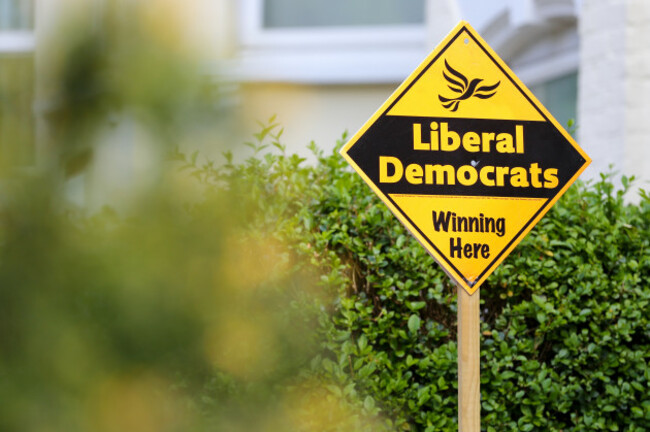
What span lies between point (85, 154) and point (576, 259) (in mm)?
2739

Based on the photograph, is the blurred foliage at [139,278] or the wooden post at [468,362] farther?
the wooden post at [468,362]

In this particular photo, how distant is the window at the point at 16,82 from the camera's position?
0.72 m

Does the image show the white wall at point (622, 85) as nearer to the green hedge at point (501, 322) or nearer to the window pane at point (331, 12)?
the green hedge at point (501, 322)

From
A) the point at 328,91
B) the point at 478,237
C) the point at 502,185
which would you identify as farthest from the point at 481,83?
the point at 328,91

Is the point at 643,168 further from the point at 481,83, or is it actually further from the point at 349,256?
the point at 481,83

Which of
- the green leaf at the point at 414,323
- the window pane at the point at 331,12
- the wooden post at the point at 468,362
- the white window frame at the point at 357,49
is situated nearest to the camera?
the wooden post at the point at 468,362

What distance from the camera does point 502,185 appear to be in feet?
7.50

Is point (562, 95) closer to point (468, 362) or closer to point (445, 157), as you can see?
point (445, 157)

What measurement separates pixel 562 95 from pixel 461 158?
4.07 meters

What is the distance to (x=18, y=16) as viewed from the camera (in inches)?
28.6

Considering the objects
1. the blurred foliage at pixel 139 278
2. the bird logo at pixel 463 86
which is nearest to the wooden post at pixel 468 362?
the bird logo at pixel 463 86

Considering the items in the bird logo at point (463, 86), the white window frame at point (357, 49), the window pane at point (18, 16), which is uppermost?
the white window frame at point (357, 49)

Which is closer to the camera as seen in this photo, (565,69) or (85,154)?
(85,154)

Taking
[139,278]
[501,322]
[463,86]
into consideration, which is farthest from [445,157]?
[139,278]
